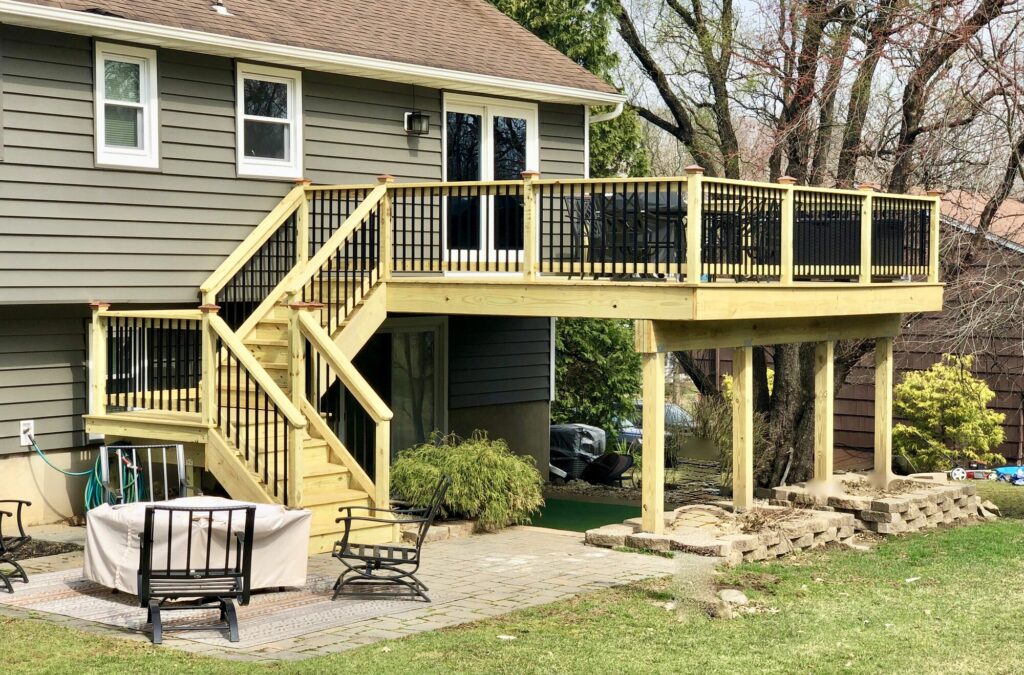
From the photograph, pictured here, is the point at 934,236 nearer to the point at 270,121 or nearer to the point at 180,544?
the point at 270,121

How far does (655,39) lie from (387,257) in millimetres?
11682

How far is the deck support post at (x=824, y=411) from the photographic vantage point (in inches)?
618

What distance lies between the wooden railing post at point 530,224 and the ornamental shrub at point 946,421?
39.0 ft

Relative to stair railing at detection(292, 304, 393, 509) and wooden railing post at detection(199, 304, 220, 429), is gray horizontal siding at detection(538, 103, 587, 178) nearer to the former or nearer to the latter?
stair railing at detection(292, 304, 393, 509)

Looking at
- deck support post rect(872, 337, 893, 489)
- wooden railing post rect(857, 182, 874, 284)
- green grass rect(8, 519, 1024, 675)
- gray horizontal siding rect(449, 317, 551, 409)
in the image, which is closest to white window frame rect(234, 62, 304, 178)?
gray horizontal siding rect(449, 317, 551, 409)

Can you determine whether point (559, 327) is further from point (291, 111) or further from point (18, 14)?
point (18, 14)

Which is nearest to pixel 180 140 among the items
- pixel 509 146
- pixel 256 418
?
pixel 256 418

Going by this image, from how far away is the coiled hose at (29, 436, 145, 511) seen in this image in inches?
496

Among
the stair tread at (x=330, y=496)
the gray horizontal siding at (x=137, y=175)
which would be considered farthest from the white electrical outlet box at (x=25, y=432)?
the stair tread at (x=330, y=496)

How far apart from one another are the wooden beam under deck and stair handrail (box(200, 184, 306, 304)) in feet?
4.67

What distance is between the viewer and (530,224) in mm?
13234

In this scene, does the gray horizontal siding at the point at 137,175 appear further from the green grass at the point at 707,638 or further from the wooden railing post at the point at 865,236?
the wooden railing post at the point at 865,236

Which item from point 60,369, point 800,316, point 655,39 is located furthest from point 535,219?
point 655,39

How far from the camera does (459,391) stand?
18531mm
